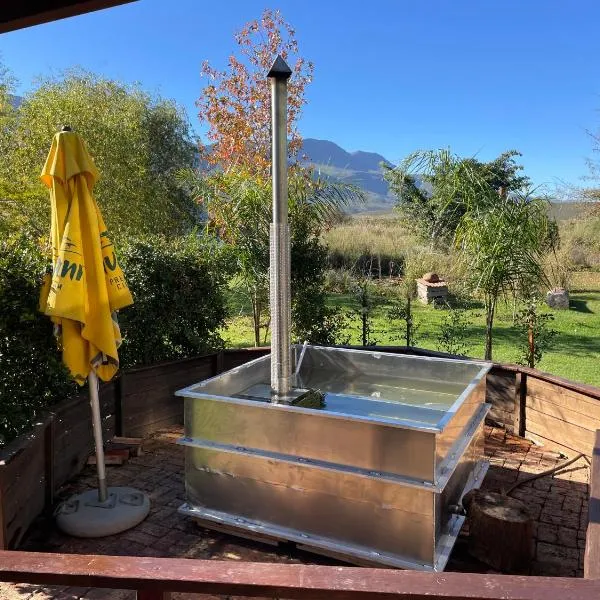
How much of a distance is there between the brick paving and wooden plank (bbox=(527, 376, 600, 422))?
0.43 meters

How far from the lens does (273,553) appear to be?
11.4 feet

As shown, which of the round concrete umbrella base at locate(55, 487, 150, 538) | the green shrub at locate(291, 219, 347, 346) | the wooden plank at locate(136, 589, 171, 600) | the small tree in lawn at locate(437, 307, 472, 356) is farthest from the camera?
the small tree in lawn at locate(437, 307, 472, 356)

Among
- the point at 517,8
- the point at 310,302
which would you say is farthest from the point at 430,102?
the point at 310,302

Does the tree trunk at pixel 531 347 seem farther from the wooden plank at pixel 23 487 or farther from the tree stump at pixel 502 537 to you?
the wooden plank at pixel 23 487

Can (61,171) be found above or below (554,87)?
below

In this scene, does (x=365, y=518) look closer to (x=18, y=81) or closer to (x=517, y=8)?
(x=18, y=81)

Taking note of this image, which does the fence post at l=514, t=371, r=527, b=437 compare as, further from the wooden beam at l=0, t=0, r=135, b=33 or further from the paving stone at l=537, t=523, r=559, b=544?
the wooden beam at l=0, t=0, r=135, b=33

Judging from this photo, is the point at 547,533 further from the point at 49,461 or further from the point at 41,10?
the point at 41,10

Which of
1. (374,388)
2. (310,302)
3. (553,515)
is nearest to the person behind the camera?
(553,515)

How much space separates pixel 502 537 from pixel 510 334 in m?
7.00

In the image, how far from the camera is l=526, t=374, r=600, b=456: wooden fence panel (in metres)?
4.58

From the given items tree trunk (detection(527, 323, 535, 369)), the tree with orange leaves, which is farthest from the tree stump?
the tree with orange leaves

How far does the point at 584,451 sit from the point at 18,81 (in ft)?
36.6

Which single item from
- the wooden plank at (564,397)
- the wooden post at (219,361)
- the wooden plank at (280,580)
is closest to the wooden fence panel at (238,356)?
the wooden post at (219,361)
